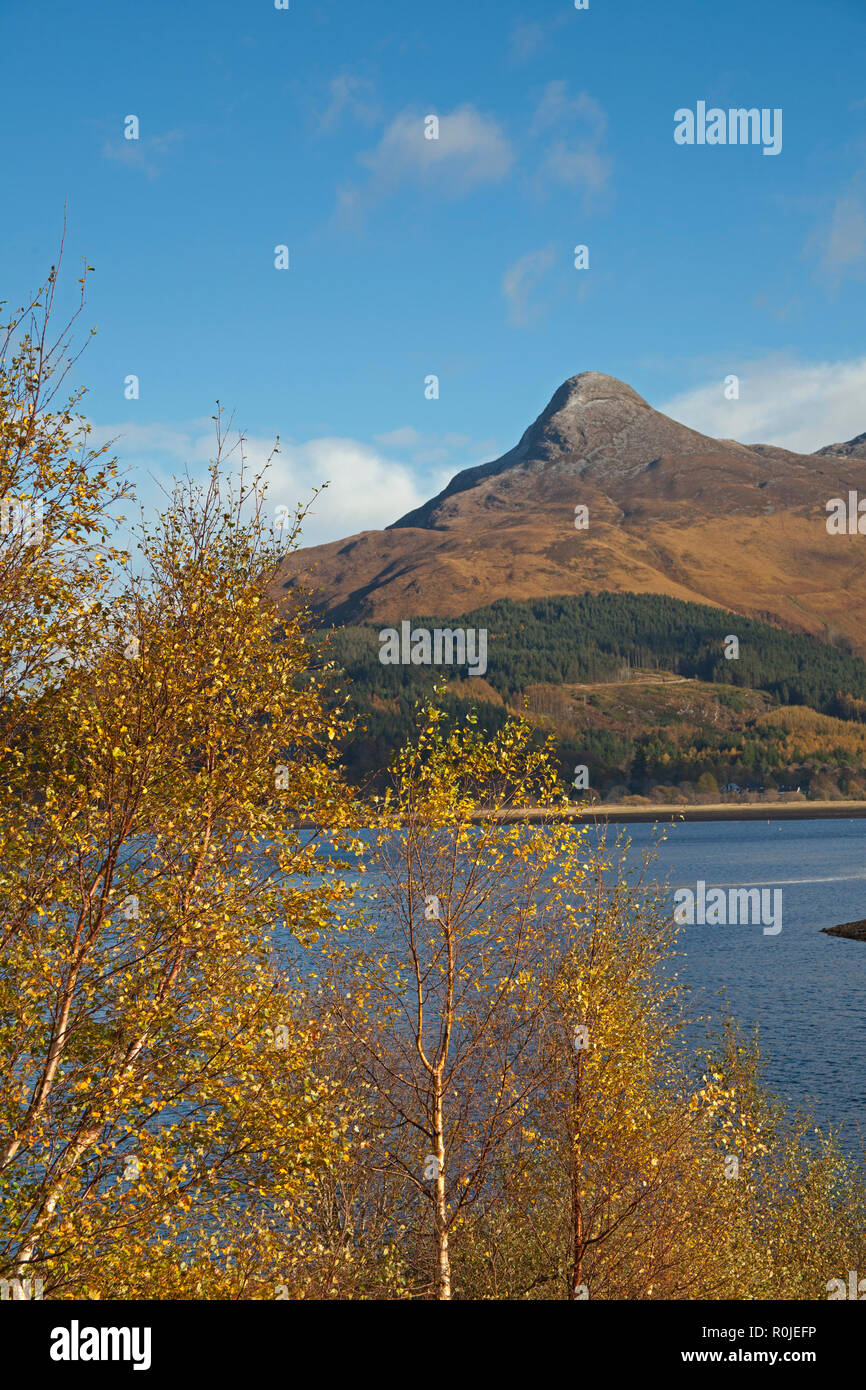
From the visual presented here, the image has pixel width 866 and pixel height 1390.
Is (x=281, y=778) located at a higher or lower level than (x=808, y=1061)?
higher

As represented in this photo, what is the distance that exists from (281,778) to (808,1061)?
4955 cm

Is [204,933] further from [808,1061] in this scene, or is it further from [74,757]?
[808,1061]

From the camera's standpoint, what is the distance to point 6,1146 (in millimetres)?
14078

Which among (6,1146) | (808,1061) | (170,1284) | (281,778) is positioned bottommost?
(808,1061)

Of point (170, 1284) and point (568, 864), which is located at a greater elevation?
point (568, 864)

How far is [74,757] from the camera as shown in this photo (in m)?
14.9

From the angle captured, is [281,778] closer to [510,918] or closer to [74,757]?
[74,757]
